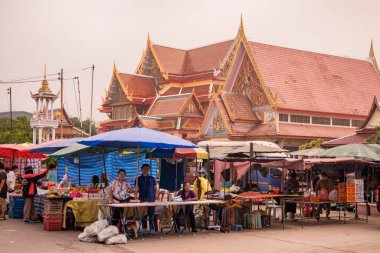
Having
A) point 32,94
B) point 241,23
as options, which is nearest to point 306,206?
point 241,23

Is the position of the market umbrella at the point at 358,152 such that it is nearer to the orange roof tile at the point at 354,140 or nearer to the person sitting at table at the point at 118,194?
the person sitting at table at the point at 118,194

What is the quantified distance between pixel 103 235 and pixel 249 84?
2527cm

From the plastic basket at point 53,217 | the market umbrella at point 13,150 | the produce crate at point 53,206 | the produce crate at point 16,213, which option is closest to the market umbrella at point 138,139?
the produce crate at point 53,206

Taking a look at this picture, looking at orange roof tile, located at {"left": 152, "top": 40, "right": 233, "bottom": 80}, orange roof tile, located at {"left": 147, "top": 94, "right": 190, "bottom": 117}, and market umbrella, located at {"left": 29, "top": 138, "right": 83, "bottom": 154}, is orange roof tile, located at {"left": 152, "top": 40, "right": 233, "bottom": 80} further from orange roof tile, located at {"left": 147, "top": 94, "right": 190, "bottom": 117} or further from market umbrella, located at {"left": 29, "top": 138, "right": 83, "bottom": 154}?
market umbrella, located at {"left": 29, "top": 138, "right": 83, "bottom": 154}

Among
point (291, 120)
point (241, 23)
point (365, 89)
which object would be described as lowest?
point (291, 120)

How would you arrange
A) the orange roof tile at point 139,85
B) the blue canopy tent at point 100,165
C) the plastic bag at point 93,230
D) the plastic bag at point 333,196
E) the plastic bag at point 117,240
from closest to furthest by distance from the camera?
the plastic bag at point 117,240
the plastic bag at point 93,230
the plastic bag at point 333,196
the blue canopy tent at point 100,165
the orange roof tile at point 139,85

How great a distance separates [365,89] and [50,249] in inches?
1337

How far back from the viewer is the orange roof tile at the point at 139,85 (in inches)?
1978

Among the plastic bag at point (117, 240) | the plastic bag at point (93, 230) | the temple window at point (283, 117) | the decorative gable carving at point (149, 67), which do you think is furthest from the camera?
the decorative gable carving at point (149, 67)

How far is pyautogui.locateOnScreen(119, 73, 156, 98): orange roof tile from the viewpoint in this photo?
165ft

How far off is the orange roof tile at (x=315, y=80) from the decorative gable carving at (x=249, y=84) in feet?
1.79

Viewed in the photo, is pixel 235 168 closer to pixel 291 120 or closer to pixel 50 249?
pixel 291 120

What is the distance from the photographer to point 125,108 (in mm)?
50938

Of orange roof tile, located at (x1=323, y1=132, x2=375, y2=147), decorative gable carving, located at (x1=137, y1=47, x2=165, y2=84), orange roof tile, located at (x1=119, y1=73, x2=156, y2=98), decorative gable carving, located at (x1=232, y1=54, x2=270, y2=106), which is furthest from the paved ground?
decorative gable carving, located at (x1=137, y1=47, x2=165, y2=84)
